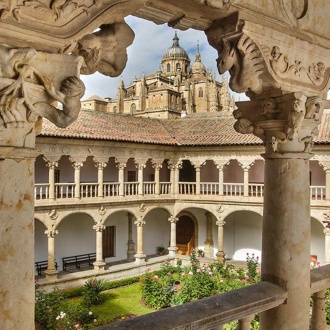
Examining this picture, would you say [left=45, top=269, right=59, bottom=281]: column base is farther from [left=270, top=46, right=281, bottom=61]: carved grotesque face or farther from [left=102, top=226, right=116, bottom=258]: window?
[left=270, top=46, right=281, bottom=61]: carved grotesque face

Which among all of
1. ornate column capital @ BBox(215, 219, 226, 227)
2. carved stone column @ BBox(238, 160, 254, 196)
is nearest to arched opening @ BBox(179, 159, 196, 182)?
ornate column capital @ BBox(215, 219, 226, 227)

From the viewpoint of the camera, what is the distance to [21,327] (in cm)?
167

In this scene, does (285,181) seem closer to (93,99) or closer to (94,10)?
(94,10)

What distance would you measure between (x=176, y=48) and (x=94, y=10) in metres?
62.3

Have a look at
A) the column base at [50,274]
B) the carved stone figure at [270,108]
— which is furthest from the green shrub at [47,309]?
the carved stone figure at [270,108]

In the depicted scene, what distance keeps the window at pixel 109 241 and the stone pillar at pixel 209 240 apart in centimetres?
536

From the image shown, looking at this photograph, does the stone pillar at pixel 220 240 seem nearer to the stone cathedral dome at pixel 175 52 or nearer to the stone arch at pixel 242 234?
the stone arch at pixel 242 234

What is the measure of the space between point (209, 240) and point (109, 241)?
19.0 ft

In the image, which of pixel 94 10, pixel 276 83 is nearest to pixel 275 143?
pixel 276 83

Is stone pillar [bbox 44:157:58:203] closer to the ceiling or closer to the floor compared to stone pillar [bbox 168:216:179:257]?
closer to the ceiling

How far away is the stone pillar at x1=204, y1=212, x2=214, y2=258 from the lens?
73.0 feet

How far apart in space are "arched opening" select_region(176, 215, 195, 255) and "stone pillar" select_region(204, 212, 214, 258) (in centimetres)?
105

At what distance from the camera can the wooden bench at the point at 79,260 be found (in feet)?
62.0

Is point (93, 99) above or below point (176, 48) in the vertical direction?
below
